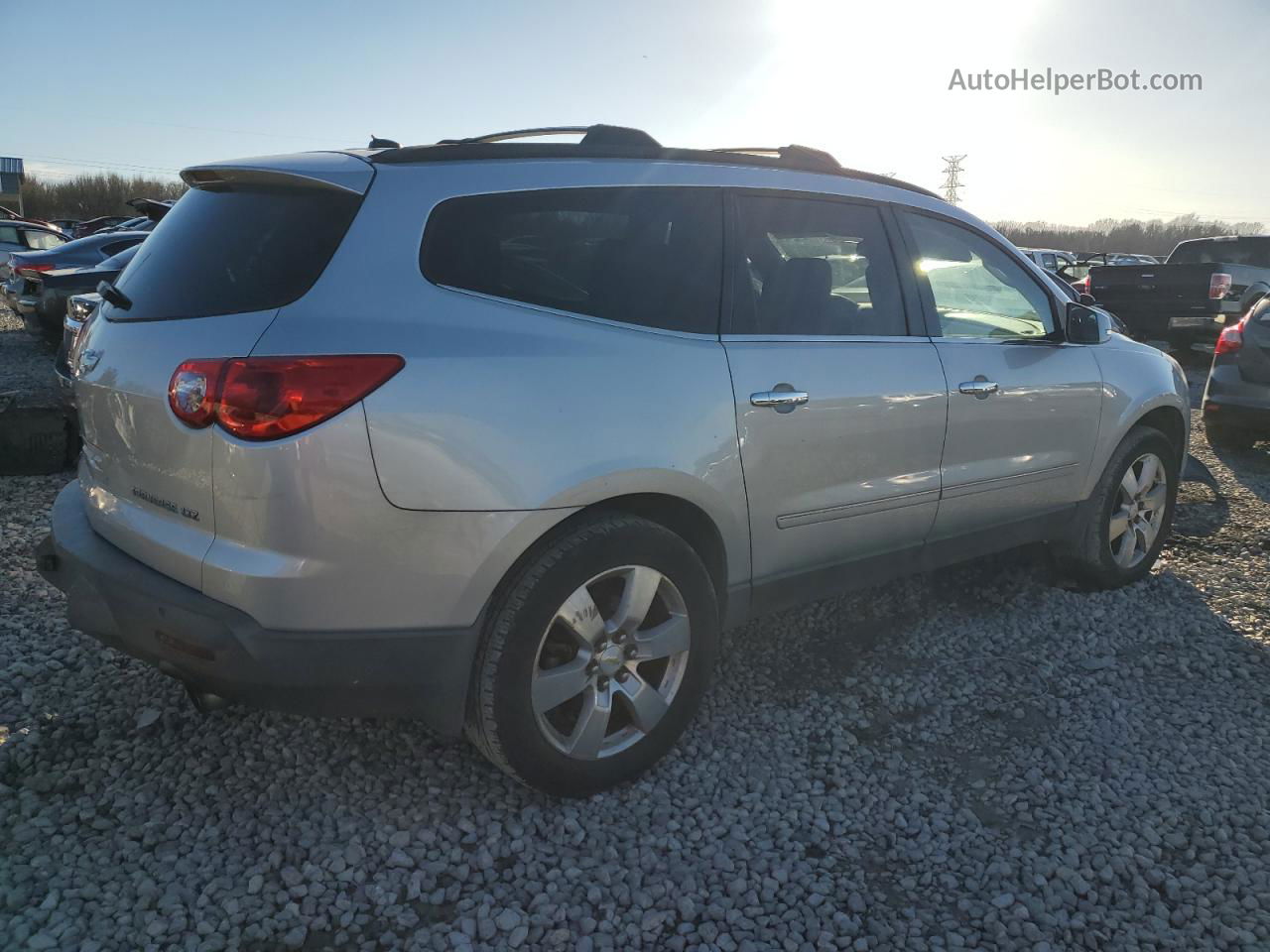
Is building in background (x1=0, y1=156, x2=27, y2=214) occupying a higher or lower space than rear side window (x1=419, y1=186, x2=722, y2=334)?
higher

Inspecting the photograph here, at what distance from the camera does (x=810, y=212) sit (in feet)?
10.9

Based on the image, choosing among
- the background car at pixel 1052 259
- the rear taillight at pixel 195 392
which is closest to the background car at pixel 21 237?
the rear taillight at pixel 195 392

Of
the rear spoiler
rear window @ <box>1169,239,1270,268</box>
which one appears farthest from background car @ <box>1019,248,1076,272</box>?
the rear spoiler

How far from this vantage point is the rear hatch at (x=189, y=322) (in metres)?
2.28

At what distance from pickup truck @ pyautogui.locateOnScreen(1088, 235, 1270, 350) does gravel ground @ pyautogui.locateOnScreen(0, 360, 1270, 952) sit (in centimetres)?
1054

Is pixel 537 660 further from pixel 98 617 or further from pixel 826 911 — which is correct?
pixel 98 617

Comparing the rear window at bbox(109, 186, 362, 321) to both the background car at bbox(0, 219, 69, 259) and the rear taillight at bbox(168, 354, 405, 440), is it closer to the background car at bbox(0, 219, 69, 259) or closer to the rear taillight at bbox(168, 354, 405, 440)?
the rear taillight at bbox(168, 354, 405, 440)

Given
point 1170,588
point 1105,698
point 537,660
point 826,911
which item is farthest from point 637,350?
point 1170,588

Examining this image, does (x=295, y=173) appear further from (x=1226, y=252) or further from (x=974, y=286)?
(x=1226, y=252)

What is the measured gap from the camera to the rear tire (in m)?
4.42

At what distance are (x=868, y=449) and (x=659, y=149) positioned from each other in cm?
120

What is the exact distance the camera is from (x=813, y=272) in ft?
10.8

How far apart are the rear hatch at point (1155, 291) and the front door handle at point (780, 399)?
12100 mm

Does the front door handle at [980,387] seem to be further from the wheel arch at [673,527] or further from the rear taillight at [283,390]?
the rear taillight at [283,390]
